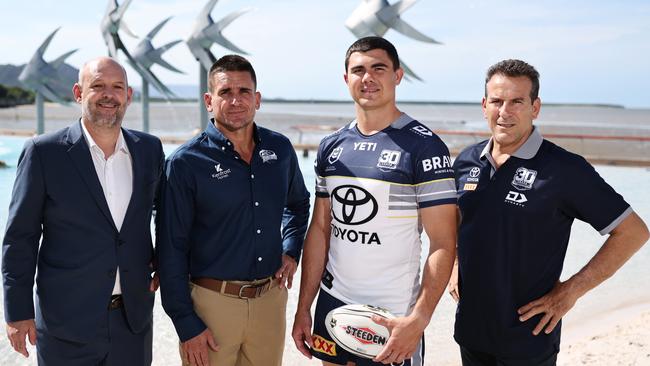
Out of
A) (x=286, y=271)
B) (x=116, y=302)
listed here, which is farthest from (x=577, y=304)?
(x=116, y=302)

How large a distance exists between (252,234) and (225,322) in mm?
441

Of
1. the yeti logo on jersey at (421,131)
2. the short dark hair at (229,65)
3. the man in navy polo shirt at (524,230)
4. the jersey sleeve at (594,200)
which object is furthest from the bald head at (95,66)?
the jersey sleeve at (594,200)

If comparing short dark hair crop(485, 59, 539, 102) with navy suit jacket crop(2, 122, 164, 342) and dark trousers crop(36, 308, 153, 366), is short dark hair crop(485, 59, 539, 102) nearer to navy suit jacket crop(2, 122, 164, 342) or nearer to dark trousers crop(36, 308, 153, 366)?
navy suit jacket crop(2, 122, 164, 342)

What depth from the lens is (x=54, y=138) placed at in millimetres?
2760

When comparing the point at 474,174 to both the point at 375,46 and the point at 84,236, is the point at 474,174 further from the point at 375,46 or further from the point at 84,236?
the point at 84,236

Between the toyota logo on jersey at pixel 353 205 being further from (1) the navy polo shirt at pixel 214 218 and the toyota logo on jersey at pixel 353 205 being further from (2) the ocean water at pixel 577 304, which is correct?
(2) the ocean water at pixel 577 304

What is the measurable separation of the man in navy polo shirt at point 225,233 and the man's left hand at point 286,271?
0.05m

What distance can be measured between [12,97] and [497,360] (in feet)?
253

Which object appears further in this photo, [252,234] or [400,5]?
[400,5]

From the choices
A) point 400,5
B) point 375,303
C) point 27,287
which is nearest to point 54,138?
point 27,287

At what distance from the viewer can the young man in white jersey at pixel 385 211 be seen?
8.35 feet

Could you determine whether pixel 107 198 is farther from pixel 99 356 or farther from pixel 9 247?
pixel 99 356

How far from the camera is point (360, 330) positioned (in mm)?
2607

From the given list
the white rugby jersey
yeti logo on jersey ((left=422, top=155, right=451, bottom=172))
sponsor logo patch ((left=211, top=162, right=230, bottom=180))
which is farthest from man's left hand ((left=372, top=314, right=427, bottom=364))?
sponsor logo patch ((left=211, top=162, right=230, bottom=180))
